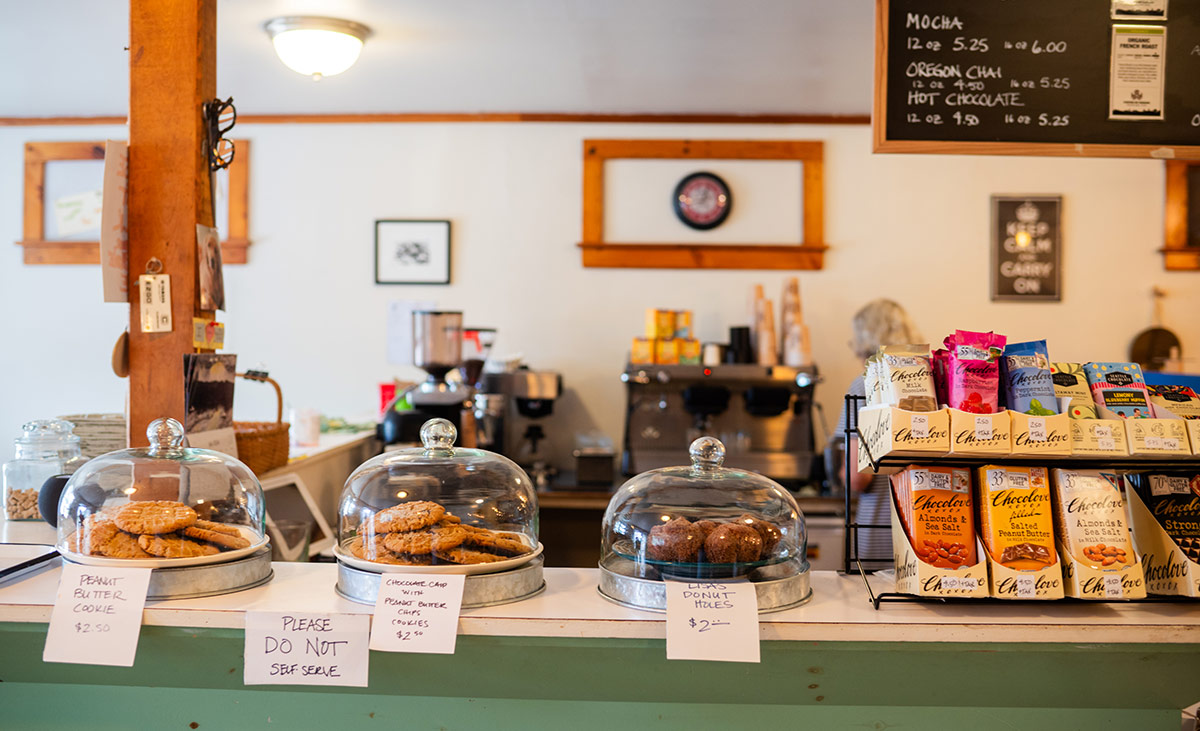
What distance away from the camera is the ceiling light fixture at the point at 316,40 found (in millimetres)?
3567

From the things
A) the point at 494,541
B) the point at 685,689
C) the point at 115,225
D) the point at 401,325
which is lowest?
the point at 685,689

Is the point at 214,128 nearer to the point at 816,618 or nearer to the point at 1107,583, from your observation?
the point at 816,618

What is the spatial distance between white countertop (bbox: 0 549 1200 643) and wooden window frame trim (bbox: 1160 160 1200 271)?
3962 millimetres

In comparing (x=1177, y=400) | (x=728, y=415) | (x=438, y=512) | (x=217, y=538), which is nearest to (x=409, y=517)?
(x=438, y=512)

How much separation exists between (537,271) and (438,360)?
115cm

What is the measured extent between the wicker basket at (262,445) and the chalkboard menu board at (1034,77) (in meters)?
1.82

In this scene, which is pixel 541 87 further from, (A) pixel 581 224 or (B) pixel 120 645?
(B) pixel 120 645

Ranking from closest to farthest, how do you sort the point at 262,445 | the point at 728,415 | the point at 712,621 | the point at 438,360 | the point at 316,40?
the point at 712,621, the point at 262,445, the point at 316,40, the point at 438,360, the point at 728,415

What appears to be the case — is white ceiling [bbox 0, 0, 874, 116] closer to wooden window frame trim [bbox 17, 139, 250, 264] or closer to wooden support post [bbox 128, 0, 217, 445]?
wooden window frame trim [bbox 17, 139, 250, 264]

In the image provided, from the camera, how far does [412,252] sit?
495 cm

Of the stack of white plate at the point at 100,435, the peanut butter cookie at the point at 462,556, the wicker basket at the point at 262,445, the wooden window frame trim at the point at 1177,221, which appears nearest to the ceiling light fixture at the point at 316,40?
the wicker basket at the point at 262,445

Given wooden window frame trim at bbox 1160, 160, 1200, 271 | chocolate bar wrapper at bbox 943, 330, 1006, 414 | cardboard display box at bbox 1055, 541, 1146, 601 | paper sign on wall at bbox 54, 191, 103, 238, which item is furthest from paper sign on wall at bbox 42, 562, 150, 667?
wooden window frame trim at bbox 1160, 160, 1200, 271

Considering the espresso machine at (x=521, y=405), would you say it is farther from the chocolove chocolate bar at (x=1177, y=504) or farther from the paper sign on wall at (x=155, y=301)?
the chocolove chocolate bar at (x=1177, y=504)

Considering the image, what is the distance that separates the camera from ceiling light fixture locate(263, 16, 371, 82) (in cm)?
357
